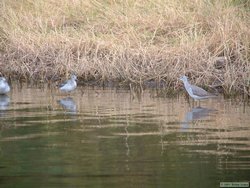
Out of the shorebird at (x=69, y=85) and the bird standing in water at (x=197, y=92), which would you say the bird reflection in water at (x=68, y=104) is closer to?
the shorebird at (x=69, y=85)

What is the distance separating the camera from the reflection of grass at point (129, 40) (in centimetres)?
1895

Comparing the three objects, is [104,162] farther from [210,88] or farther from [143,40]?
[143,40]

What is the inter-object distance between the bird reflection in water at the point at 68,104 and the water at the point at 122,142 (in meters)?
0.02

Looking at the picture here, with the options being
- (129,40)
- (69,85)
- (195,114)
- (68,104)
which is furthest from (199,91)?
(129,40)

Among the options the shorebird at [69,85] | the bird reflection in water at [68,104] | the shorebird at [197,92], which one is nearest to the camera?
the bird reflection in water at [68,104]

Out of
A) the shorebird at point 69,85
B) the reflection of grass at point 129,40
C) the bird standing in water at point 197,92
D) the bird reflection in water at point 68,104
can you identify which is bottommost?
the bird reflection in water at point 68,104

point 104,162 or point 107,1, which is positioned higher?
point 107,1

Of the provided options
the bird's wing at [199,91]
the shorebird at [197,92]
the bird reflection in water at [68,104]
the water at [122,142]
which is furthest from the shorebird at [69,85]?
the bird's wing at [199,91]

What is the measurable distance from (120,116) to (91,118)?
0.55 metres

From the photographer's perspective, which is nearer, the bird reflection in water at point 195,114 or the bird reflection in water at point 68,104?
the bird reflection in water at point 195,114

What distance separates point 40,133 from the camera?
13.2 meters

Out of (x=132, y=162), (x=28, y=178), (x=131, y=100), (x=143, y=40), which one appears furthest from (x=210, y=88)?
(x=28, y=178)

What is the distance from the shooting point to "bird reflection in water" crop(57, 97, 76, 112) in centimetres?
1634

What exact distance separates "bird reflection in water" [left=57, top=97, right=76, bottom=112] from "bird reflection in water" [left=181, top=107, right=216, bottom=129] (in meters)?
2.28
